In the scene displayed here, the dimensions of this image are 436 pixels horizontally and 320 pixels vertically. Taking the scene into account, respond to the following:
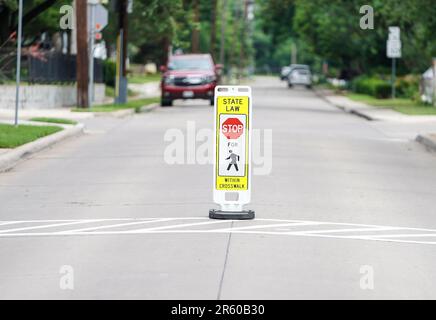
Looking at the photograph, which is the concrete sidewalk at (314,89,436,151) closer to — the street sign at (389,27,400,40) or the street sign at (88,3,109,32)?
the street sign at (389,27,400,40)

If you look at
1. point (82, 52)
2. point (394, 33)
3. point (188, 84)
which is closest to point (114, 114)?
point (82, 52)

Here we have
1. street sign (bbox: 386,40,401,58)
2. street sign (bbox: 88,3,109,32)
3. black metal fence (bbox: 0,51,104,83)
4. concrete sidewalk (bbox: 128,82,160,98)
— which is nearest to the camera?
black metal fence (bbox: 0,51,104,83)

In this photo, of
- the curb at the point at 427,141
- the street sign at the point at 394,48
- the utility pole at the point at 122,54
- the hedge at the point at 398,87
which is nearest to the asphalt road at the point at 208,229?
the curb at the point at 427,141

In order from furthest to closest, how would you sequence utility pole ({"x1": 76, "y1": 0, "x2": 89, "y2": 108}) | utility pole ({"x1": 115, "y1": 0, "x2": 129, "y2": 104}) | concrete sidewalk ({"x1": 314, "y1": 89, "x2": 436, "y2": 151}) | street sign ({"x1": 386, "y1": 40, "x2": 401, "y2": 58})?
1. street sign ({"x1": 386, "y1": 40, "x2": 401, "y2": 58})
2. utility pole ({"x1": 115, "y1": 0, "x2": 129, "y2": 104})
3. utility pole ({"x1": 76, "y1": 0, "x2": 89, "y2": 108})
4. concrete sidewalk ({"x1": 314, "y1": 89, "x2": 436, "y2": 151})

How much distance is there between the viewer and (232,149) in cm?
1340

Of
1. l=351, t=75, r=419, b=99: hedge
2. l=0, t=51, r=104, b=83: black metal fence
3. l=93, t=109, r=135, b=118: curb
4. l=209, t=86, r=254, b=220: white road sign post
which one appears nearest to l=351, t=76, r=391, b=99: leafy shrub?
l=351, t=75, r=419, b=99: hedge

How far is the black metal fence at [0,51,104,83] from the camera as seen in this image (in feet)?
123

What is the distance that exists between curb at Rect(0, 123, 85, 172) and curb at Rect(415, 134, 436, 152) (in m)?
7.19

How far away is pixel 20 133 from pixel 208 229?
12.0 m

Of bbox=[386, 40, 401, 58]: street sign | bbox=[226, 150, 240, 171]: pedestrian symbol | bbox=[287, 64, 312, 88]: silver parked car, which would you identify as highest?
bbox=[386, 40, 401, 58]: street sign

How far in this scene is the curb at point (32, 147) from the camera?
65.0ft

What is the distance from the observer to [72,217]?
1390cm

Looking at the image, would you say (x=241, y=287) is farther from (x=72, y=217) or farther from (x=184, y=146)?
(x=184, y=146)
